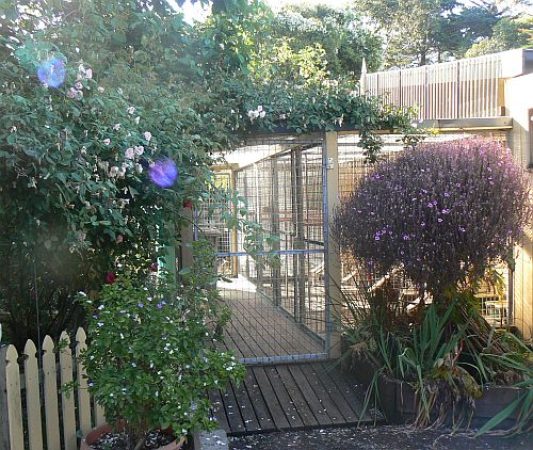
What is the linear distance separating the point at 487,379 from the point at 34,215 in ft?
11.4

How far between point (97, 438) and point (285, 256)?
307 cm

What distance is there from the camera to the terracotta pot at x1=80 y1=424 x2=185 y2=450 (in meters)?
3.18

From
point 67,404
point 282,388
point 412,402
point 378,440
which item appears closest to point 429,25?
point 282,388

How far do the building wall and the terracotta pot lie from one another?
399cm

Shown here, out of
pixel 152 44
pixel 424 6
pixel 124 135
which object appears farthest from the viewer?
pixel 424 6

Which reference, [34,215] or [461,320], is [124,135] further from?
[461,320]

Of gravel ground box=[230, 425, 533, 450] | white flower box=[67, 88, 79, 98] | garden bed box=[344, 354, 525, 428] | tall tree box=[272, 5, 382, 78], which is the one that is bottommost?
gravel ground box=[230, 425, 533, 450]

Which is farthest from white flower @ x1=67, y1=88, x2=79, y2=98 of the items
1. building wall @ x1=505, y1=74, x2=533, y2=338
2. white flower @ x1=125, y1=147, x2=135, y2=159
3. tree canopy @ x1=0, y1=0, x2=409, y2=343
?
building wall @ x1=505, y1=74, x2=533, y2=338

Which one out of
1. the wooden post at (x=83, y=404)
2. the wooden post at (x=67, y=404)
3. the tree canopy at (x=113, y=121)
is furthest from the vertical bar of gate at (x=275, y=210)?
the wooden post at (x=67, y=404)

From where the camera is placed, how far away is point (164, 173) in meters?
3.67

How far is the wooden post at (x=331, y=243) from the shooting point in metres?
5.45

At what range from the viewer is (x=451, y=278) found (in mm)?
4375

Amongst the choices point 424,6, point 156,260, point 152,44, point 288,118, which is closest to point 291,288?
point 288,118

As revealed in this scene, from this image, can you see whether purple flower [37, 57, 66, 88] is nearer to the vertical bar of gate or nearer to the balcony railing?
the vertical bar of gate
